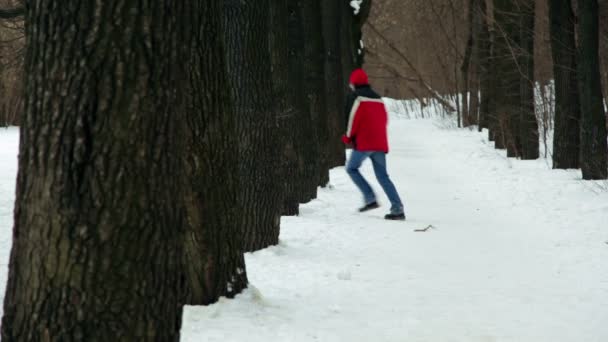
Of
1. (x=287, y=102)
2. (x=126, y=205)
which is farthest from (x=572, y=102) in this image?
(x=126, y=205)

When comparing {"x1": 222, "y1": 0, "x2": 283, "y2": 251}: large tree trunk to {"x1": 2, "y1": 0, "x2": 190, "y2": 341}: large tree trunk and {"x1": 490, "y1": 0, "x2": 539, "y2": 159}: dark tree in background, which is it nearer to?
{"x1": 2, "y1": 0, "x2": 190, "y2": 341}: large tree trunk

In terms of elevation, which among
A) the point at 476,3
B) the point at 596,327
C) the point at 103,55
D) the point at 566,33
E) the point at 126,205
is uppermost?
the point at 476,3

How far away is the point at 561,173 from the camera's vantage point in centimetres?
1360

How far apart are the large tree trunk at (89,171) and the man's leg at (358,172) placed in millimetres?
7293

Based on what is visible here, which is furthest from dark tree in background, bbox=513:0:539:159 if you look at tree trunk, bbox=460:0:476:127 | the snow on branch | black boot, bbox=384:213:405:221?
the snow on branch

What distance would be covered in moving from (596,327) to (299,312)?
6.41 ft

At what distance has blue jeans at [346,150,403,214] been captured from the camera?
1010 centimetres

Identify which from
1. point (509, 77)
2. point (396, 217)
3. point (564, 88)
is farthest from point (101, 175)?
point (509, 77)

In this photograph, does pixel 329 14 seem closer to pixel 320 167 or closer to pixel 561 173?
pixel 320 167

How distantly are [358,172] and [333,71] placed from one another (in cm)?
636

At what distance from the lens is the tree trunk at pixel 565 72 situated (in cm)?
1388

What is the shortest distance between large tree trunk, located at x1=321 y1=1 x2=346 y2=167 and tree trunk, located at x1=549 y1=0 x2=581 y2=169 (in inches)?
175

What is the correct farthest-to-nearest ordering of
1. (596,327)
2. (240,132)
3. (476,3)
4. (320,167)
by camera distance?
(476,3), (320,167), (240,132), (596,327)

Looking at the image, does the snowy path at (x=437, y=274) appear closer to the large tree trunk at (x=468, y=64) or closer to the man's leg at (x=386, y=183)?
the man's leg at (x=386, y=183)
